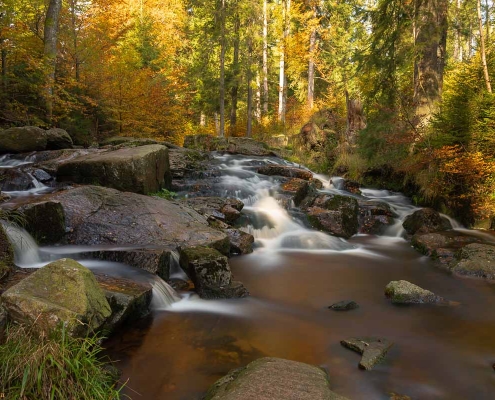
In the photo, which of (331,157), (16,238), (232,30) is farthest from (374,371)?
(232,30)

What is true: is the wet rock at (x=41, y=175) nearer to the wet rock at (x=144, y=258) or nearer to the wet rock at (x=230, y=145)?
the wet rock at (x=144, y=258)

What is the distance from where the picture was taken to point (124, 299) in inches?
159

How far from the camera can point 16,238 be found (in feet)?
17.3

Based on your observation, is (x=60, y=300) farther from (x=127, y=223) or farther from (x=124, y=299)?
(x=127, y=223)

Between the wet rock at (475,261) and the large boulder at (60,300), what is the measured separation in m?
5.86

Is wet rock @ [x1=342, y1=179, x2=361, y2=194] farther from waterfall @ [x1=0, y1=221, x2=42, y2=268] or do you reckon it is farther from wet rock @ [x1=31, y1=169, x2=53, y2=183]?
waterfall @ [x1=0, y1=221, x2=42, y2=268]

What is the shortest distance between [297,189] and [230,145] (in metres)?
7.64

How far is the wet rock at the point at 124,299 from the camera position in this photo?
3879mm

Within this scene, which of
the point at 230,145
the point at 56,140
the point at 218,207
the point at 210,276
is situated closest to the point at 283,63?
the point at 230,145

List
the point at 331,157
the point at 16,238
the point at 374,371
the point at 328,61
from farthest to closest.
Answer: the point at 328,61 < the point at 331,157 < the point at 16,238 < the point at 374,371

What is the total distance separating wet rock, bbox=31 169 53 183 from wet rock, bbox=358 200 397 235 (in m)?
7.97

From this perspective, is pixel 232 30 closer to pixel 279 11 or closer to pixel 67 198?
pixel 279 11

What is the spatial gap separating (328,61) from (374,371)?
86.0 feet

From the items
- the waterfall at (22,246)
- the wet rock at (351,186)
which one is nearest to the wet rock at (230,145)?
the wet rock at (351,186)
